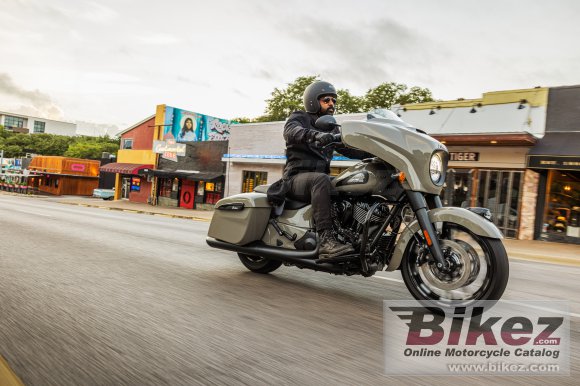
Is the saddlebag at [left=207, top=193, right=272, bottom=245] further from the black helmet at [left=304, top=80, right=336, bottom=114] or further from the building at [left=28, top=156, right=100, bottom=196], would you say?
the building at [left=28, top=156, right=100, bottom=196]

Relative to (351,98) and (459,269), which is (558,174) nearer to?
(459,269)

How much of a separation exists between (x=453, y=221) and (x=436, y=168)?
1.71 feet

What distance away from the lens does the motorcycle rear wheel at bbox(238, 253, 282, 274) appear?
5090 millimetres

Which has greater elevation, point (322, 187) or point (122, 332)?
point (322, 187)

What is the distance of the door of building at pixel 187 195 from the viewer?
3322 centimetres

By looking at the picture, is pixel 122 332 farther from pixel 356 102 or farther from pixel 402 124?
pixel 356 102

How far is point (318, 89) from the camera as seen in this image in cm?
452

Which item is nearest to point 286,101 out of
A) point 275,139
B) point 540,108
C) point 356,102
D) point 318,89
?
→ point 356,102

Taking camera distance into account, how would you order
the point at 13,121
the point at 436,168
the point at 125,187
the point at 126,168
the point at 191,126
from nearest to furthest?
1. the point at 436,168
2. the point at 126,168
3. the point at 191,126
4. the point at 125,187
5. the point at 13,121

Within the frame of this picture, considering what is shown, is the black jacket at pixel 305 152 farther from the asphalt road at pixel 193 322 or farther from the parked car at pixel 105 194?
the parked car at pixel 105 194

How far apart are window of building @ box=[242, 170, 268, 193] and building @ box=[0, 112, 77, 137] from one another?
356 ft

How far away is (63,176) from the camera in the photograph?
50781 mm

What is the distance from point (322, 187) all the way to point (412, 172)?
2.75 ft

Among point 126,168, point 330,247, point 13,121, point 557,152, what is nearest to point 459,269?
point 330,247
